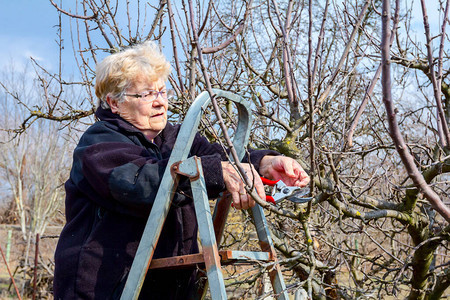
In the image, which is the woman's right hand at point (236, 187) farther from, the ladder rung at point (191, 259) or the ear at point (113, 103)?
the ear at point (113, 103)

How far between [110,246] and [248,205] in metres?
0.55

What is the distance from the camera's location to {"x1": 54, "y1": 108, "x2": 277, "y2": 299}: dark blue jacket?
1792 millimetres

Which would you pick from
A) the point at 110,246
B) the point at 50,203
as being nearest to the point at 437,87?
the point at 110,246

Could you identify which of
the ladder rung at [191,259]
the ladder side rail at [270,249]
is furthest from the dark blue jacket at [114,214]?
the ladder side rail at [270,249]

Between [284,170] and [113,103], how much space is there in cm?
80

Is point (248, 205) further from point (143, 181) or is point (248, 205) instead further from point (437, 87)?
point (437, 87)

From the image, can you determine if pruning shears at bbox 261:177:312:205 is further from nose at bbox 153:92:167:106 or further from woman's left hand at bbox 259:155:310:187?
nose at bbox 153:92:167:106

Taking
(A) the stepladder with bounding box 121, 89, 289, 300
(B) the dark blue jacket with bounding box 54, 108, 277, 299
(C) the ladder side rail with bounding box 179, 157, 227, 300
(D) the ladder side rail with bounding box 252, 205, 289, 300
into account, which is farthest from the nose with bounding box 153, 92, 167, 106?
(D) the ladder side rail with bounding box 252, 205, 289, 300

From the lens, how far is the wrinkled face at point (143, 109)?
2.13m

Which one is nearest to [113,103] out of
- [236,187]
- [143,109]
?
[143,109]

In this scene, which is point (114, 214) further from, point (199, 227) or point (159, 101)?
point (159, 101)

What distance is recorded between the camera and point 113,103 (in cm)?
219

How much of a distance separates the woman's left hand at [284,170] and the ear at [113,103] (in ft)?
2.22

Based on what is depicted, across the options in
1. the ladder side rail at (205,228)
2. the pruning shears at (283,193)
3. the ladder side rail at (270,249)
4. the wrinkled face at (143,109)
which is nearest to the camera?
the ladder side rail at (205,228)
